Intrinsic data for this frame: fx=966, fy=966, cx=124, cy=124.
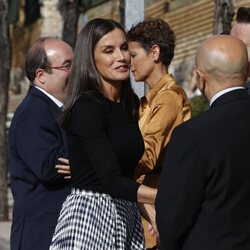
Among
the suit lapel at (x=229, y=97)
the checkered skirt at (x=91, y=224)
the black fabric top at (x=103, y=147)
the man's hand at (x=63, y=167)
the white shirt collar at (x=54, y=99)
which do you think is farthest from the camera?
the white shirt collar at (x=54, y=99)

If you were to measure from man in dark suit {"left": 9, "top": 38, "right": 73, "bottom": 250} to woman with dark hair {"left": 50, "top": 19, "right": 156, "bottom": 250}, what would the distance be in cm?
50

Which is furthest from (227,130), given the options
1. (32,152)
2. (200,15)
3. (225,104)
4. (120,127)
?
(200,15)

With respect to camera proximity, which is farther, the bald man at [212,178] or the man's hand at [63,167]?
the man's hand at [63,167]

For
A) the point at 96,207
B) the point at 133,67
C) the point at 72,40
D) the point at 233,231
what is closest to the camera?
the point at 233,231

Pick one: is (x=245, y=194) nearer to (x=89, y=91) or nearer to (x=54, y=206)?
(x=89, y=91)

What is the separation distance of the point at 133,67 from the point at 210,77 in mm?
1612

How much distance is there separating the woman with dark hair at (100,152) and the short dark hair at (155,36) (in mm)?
706

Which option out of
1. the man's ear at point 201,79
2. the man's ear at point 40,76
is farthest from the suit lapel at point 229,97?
the man's ear at point 40,76

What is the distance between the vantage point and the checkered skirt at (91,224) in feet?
15.6

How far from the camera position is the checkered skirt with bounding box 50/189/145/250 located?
4754 millimetres

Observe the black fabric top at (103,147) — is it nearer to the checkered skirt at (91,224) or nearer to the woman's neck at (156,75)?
the checkered skirt at (91,224)

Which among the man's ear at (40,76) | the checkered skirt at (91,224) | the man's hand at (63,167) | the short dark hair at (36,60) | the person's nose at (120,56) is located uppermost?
the person's nose at (120,56)

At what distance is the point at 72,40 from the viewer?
1505 centimetres

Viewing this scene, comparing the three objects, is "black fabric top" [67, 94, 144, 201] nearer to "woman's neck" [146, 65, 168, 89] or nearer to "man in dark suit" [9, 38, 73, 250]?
"man in dark suit" [9, 38, 73, 250]
